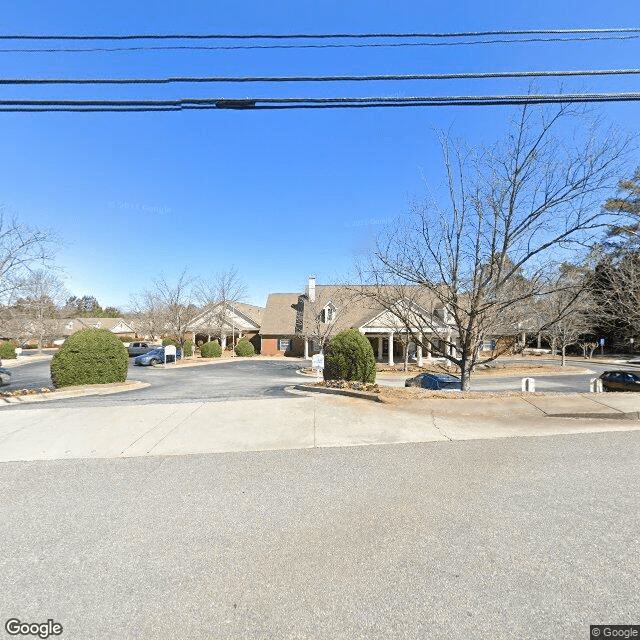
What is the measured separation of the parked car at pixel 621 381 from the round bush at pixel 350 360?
42.5 feet

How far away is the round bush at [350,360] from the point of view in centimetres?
1202

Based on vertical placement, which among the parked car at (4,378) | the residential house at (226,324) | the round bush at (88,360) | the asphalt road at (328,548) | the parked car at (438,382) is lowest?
the parked car at (4,378)

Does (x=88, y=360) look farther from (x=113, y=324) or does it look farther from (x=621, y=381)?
(x=113, y=324)

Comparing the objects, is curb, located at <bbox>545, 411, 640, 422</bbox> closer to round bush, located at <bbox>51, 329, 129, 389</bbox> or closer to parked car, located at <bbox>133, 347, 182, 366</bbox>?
round bush, located at <bbox>51, 329, 129, 389</bbox>

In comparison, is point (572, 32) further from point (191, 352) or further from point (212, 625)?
point (191, 352)

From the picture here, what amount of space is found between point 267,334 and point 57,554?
3619 cm

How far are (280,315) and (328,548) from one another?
126ft

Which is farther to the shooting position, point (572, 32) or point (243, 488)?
point (572, 32)

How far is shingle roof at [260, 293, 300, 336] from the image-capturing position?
1549 inches

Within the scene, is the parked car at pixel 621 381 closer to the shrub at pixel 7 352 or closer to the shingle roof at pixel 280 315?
the shingle roof at pixel 280 315

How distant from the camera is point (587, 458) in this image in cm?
509

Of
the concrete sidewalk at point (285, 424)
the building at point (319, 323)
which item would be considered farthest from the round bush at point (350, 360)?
the building at point (319, 323)

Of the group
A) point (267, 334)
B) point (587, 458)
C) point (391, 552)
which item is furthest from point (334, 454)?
point (267, 334)

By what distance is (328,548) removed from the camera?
3.14 meters
